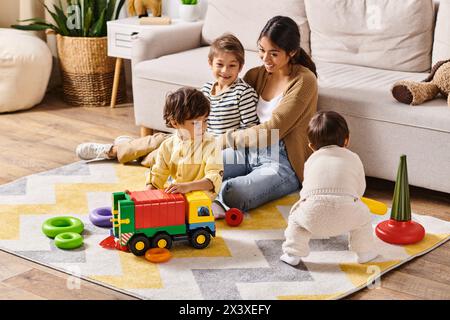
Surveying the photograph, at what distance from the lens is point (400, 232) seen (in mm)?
2812

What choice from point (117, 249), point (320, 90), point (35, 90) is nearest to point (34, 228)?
point (117, 249)

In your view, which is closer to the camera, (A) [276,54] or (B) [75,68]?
(A) [276,54]

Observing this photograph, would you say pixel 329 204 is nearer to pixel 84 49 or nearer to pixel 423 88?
pixel 423 88

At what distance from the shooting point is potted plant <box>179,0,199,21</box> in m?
4.42

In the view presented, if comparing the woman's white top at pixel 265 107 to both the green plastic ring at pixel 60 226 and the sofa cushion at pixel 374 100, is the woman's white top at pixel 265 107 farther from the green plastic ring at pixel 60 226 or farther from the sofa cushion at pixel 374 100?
A: the green plastic ring at pixel 60 226

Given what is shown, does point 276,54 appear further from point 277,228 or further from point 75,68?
point 75,68

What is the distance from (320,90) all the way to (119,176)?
0.94 metres

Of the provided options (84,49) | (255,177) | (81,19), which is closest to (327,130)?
(255,177)

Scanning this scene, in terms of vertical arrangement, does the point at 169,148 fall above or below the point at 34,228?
above

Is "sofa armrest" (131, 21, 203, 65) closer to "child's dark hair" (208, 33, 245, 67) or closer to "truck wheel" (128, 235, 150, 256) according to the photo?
"child's dark hair" (208, 33, 245, 67)

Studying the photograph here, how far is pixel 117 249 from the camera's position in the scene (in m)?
2.74

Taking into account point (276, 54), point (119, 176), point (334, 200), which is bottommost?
point (119, 176)

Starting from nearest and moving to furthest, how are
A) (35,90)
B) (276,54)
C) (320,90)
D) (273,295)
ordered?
(273,295)
(276,54)
(320,90)
(35,90)

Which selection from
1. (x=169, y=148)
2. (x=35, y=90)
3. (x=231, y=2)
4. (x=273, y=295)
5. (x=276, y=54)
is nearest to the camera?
(x=273, y=295)
